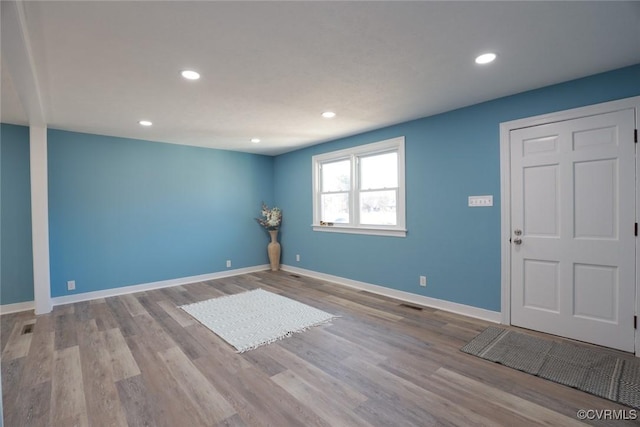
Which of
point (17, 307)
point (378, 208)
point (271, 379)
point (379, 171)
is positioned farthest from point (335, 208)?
point (17, 307)

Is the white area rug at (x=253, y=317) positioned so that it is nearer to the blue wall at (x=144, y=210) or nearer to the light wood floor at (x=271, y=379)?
the light wood floor at (x=271, y=379)

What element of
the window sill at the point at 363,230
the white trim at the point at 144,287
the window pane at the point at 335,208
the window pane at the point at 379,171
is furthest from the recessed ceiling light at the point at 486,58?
the white trim at the point at 144,287

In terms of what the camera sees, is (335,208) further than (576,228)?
Yes

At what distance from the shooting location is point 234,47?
6.99 feet

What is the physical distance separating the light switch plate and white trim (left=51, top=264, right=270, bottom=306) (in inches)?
173

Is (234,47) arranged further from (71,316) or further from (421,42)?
(71,316)

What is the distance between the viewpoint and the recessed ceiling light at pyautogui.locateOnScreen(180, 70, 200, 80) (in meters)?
2.50

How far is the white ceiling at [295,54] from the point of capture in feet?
5.81

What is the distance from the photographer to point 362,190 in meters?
4.81

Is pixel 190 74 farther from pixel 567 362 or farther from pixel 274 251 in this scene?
pixel 274 251

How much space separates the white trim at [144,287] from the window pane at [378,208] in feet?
9.25

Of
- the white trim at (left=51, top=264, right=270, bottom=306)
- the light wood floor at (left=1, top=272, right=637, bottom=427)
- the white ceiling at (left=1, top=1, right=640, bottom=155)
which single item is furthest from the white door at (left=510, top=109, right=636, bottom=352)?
the white trim at (left=51, top=264, right=270, bottom=306)

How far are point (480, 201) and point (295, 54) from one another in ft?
8.64

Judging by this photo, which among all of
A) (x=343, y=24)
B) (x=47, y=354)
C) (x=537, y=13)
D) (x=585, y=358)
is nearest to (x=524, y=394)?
(x=585, y=358)
